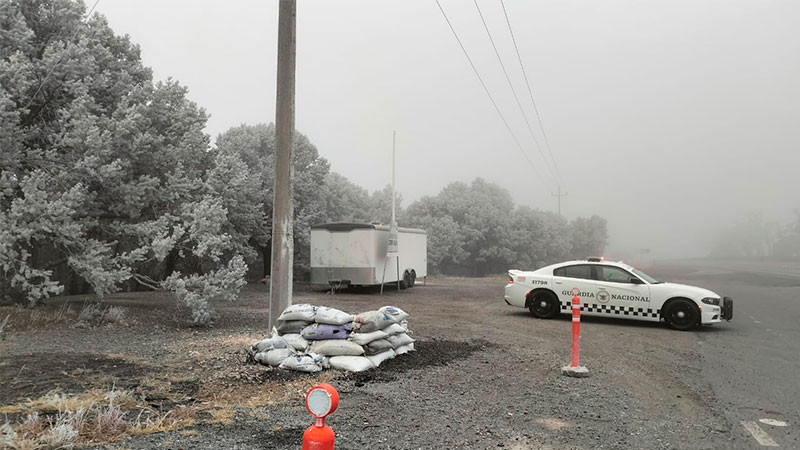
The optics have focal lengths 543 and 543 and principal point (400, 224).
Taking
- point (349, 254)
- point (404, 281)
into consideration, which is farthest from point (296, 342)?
point (404, 281)

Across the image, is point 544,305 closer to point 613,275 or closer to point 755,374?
point 613,275

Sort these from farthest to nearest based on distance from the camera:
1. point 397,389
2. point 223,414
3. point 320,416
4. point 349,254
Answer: point 349,254 → point 397,389 → point 223,414 → point 320,416

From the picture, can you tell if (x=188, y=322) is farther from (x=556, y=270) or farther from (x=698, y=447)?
(x=698, y=447)

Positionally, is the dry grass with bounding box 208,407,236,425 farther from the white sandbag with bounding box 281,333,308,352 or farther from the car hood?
the car hood

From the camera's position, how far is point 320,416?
2.77 metres

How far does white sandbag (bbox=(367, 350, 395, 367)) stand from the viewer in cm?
789

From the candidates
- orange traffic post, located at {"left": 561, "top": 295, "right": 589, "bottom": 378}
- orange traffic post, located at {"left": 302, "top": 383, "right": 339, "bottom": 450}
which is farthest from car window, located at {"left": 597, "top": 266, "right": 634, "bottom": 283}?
orange traffic post, located at {"left": 302, "top": 383, "right": 339, "bottom": 450}

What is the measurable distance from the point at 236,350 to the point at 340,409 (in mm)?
3896

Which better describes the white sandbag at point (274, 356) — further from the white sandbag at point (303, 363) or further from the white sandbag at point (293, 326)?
the white sandbag at point (293, 326)

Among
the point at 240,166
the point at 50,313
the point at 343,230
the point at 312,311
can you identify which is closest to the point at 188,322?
the point at 50,313

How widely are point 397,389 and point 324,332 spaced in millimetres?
1805

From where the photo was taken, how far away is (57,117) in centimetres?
1299

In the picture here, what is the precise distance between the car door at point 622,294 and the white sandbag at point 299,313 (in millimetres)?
8092

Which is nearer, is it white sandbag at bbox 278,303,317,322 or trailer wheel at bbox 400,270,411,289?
white sandbag at bbox 278,303,317,322
